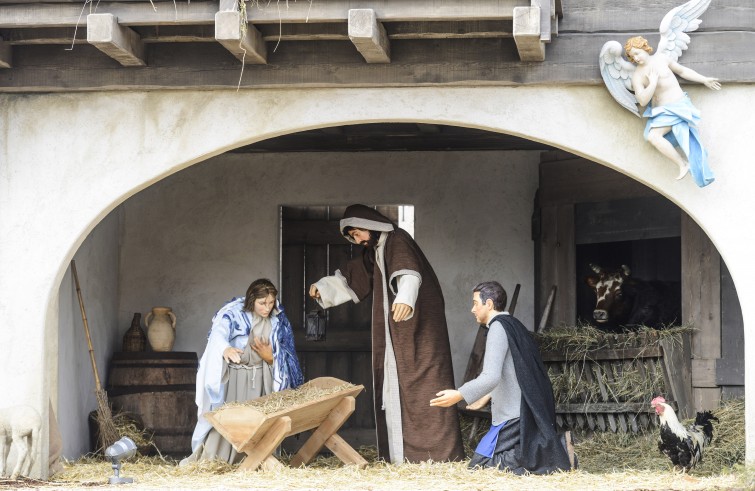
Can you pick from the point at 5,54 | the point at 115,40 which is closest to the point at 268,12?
the point at 115,40

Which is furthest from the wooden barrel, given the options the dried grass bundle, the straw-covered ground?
the dried grass bundle

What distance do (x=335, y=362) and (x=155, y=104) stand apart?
10.8ft

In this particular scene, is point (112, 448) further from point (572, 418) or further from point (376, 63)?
point (572, 418)

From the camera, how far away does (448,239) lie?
9828 millimetres

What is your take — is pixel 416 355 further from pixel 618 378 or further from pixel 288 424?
pixel 618 378

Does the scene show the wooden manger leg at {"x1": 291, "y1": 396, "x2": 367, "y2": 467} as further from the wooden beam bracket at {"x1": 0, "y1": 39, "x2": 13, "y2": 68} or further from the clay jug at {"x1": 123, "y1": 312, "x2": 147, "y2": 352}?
the wooden beam bracket at {"x1": 0, "y1": 39, "x2": 13, "y2": 68}

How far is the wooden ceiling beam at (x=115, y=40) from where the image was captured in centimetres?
663

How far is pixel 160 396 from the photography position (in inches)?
362

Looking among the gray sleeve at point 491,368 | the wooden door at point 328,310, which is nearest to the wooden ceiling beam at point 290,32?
the gray sleeve at point 491,368

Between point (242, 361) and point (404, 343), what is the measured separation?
1.09 metres

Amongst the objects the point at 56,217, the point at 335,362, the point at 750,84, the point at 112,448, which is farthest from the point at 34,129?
the point at 750,84

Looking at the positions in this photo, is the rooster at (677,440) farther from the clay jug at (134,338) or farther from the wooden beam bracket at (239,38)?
the clay jug at (134,338)

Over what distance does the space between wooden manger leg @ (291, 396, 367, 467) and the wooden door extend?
1863mm

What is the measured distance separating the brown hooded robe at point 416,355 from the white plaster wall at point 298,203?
1.37 m
